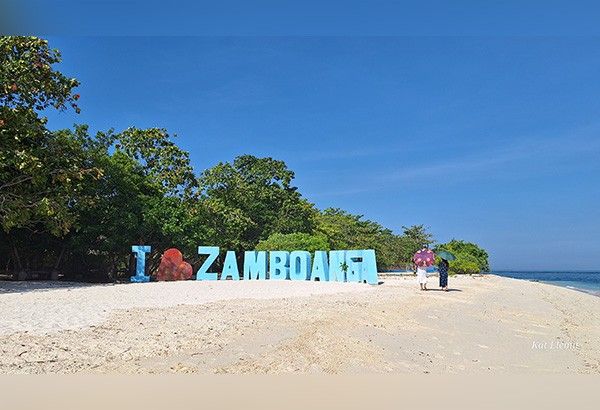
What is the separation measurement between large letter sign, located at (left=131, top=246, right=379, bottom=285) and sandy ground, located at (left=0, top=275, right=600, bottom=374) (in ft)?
26.1

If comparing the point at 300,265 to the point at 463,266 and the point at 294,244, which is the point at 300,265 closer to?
the point at 294,244

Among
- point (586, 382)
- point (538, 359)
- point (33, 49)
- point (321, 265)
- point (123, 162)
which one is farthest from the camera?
point (123, 162)

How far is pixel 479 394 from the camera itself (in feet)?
12.7

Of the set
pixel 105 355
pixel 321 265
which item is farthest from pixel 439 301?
pixel 105 355

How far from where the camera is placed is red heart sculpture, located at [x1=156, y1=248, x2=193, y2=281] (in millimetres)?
19812

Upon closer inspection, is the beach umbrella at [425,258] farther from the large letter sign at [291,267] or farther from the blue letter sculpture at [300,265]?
the blue letter sculpture at [300,265]

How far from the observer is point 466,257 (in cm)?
3888

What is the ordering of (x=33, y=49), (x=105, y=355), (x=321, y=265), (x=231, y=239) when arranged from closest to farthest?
1. (x=105, y=355)
2. (x=33, y=49)
3. (x=321, y=265)
4. (x=231, y=239)

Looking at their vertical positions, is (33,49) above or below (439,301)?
above

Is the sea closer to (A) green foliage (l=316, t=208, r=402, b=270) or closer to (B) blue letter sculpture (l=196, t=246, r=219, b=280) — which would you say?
(A) green foliage (l=316, t=208, r=402, b=270)

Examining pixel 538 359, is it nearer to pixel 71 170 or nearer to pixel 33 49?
pixel 71 170

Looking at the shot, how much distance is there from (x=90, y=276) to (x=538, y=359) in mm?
21769

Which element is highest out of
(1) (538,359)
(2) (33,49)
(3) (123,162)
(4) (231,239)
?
(2) (33,49)

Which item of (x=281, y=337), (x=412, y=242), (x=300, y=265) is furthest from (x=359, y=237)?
(x=281, y=337)
